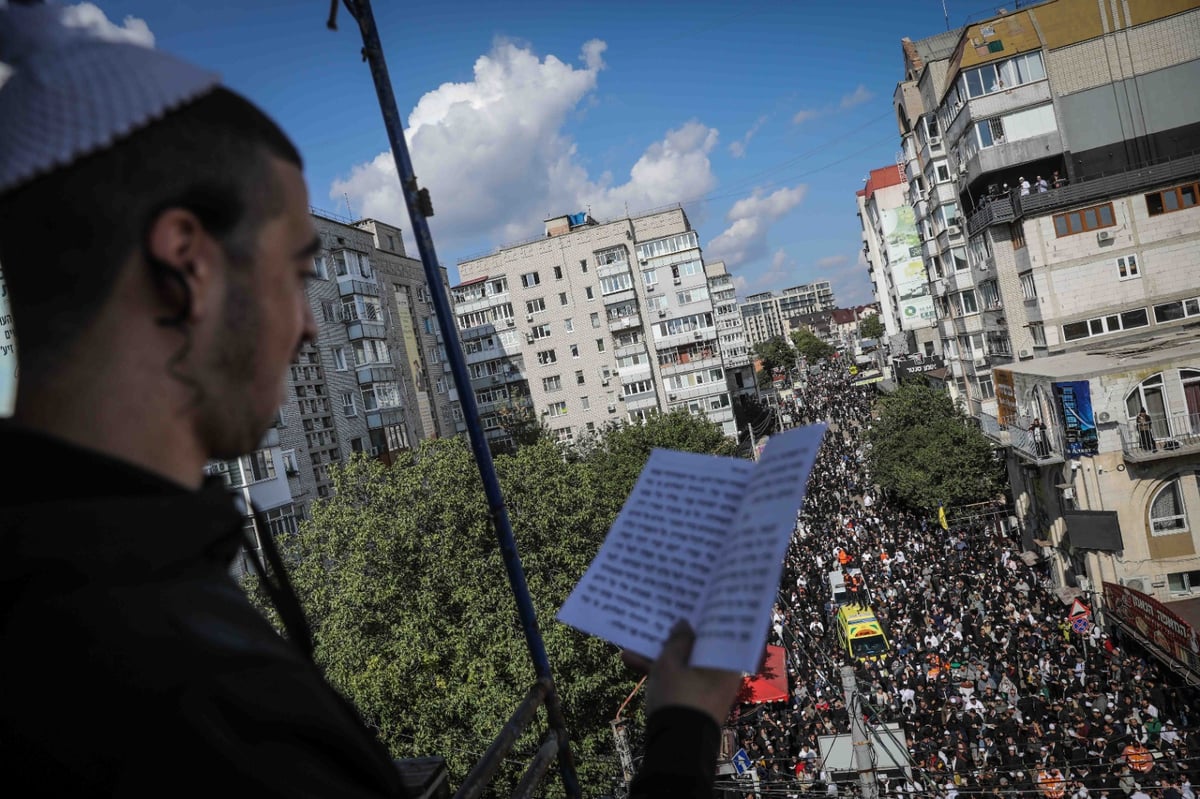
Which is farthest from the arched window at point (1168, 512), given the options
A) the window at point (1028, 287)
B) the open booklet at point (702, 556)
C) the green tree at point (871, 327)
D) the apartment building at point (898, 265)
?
the green tree at point (871, 327)

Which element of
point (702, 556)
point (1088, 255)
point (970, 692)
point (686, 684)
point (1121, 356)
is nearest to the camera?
point (686, 684)

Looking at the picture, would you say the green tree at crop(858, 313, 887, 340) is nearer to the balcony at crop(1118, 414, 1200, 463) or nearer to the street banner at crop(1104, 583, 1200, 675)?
the balcony at crop(1118, 414, 1200, 463)

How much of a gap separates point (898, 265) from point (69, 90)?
83413 mm

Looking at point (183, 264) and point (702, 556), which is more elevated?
point (183, 264)

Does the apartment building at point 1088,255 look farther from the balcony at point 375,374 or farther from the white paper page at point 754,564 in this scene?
the balcony at point 375,374

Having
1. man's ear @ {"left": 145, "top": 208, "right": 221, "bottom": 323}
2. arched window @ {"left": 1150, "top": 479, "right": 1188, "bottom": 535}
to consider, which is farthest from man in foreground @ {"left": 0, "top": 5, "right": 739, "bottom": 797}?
arched window @ {"left": 1150, "top": 479, "right": 1188, "bottom": 535}

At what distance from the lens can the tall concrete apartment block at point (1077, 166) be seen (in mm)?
32594

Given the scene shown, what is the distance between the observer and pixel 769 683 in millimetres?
20891

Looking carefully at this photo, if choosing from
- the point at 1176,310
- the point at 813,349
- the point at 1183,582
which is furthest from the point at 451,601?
the point at 813,349

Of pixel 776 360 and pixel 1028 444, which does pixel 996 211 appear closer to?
pixel 1028 444

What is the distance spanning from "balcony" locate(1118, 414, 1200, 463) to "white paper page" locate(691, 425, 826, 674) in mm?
27850

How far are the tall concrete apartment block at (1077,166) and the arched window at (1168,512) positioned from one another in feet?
35.7

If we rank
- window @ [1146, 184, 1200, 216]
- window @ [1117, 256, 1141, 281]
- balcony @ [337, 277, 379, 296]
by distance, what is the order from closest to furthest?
window @ [1146, 184, 1200, 216], window @ [1117, 256, 1141, 281], balcony @ [337, 277, 379, 296]

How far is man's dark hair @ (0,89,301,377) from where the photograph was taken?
1294 mm
